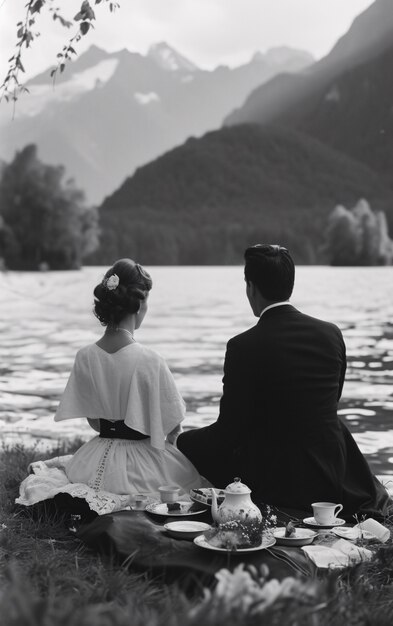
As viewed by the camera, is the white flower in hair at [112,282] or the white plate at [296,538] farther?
the white flower in hair at [112,282]

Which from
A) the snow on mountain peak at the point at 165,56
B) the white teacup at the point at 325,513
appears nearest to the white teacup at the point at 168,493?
the white teacup at the point at 325,513

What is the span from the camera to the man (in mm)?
3979

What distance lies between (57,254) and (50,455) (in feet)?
76.3

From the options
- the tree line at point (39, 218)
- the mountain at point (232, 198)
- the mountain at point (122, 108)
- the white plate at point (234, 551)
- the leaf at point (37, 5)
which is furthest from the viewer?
the mountain at point (122, 108)

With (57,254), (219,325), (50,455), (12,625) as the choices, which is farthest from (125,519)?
(57,254)

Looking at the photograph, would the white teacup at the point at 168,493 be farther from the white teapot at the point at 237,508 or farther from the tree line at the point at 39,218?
the tree line at the point at 39,218

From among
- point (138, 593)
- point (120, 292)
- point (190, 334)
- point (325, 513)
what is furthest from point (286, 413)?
point (190, 334)

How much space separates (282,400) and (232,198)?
2571cm

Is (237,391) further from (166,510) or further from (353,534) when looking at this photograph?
(353,534)

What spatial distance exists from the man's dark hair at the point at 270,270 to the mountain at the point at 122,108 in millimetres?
24488

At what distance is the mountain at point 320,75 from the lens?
24047 millimetres

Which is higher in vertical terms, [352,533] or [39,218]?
[39,218]

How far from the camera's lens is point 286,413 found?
4008 millimetres

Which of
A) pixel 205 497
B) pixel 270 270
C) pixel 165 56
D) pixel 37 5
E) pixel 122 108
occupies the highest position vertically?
pixel 165 56
